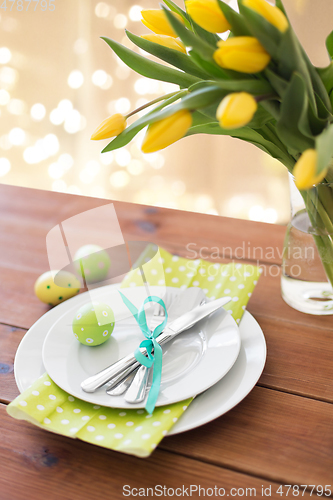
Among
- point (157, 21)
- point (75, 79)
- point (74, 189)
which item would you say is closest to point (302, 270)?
point (157, 21)

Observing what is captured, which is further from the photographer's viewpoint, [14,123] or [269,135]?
[14,123]

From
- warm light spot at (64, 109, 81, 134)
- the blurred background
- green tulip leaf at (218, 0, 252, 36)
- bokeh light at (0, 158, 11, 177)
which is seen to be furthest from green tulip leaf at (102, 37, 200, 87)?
bokeh light at (0, 158, 11, 177)

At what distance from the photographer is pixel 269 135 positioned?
0.56m

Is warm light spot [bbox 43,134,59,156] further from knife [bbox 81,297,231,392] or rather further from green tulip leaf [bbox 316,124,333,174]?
green tulip leaf [bbox 316,124,333,174]

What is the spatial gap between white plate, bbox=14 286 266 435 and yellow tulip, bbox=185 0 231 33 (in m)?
0.41

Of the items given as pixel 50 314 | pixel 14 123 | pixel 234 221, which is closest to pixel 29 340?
pixel 50 314

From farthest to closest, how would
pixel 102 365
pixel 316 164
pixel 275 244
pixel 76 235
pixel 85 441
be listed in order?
1. pixel 275 244
2. pixel 76 235
3. pixel 102 365
4. pixel 85 441
5. pixel 316 164

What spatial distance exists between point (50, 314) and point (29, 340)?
7 centimetres

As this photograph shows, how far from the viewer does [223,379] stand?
1.94ft

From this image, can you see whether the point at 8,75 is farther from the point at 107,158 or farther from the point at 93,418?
the point at 93,418

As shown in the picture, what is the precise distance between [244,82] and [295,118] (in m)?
0.06

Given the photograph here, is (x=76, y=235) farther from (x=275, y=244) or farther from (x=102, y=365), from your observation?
(x=275, y=244)

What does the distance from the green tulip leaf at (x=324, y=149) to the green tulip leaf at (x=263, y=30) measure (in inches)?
3.6

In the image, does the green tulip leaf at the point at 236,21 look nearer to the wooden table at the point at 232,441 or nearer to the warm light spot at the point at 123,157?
the wooden table at the point at 232,441
